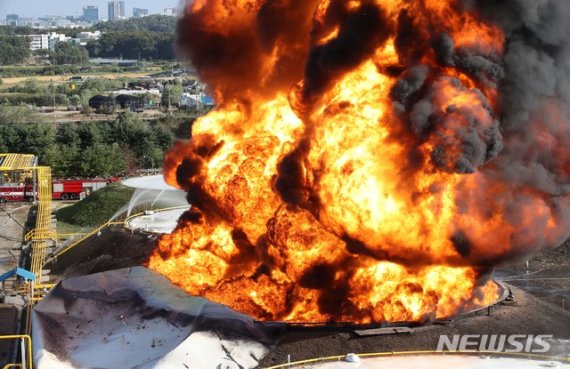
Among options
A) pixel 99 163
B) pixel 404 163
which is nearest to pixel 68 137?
pixel 99 163

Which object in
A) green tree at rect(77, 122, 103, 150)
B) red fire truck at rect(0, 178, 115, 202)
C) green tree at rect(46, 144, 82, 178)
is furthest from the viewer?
green tree at rect(77, 122, 103, 150)

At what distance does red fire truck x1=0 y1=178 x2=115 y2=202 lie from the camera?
3580 inches

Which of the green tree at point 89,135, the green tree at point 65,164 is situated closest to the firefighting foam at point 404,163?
the green tree at point 65,164

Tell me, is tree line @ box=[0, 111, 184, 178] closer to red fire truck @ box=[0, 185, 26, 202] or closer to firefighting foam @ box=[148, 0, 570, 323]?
red fire truck @ box=[0, 185, 26, 202]

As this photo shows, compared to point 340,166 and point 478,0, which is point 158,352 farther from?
point 478,0

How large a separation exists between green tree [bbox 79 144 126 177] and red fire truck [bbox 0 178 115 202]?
186 inches

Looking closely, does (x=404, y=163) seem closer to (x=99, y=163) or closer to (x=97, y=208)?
(x=97, y=208)

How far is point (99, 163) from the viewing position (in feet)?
335

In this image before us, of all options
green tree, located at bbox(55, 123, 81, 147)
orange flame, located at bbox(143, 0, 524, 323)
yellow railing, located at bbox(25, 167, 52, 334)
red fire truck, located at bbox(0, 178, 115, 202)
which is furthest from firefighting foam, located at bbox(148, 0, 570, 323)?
green tree, located at bbox(55, 123, 81, 147)

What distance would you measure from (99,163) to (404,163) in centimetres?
7448

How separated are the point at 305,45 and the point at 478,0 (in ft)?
30.3

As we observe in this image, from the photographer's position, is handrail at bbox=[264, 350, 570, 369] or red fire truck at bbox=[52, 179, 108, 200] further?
red fire truck at bbox=[52, 179, 108, 200]

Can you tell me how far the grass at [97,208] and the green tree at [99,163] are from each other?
58.2 ft

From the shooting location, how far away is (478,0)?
33.1m
